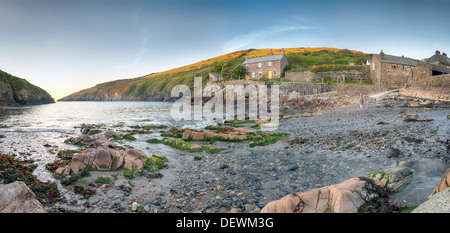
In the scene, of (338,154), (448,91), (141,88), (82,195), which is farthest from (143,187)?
(141,88)

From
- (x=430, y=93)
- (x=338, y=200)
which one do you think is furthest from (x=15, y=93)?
(x=430, y=93)

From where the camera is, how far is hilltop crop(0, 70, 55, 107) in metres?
79.1

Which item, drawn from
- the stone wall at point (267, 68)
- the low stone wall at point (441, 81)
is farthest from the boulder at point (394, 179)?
the stone wall at point (267, 68)

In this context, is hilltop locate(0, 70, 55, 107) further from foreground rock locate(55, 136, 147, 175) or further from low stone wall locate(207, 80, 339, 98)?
low stone wall locate(207, 80, 339, 98)

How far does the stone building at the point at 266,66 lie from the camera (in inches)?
2884

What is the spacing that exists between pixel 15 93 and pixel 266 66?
10545 cm

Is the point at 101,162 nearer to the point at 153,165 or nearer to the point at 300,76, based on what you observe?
the point at 153,165

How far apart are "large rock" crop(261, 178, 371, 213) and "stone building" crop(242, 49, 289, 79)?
229 ft

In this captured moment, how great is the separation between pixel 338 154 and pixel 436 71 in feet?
148

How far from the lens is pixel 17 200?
6438mm

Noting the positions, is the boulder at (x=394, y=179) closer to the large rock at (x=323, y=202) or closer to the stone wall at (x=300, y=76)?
the large rock at (x=323, y=202)

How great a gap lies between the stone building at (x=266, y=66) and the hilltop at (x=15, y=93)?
9115cm

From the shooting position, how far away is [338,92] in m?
45.4

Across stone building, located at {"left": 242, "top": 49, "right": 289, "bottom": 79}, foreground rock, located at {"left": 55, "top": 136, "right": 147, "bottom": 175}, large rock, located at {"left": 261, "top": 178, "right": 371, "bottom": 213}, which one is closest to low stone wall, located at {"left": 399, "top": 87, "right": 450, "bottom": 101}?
large rock, located at {"left": 261, "top": 178, "right": 371, "bottom": 213}
